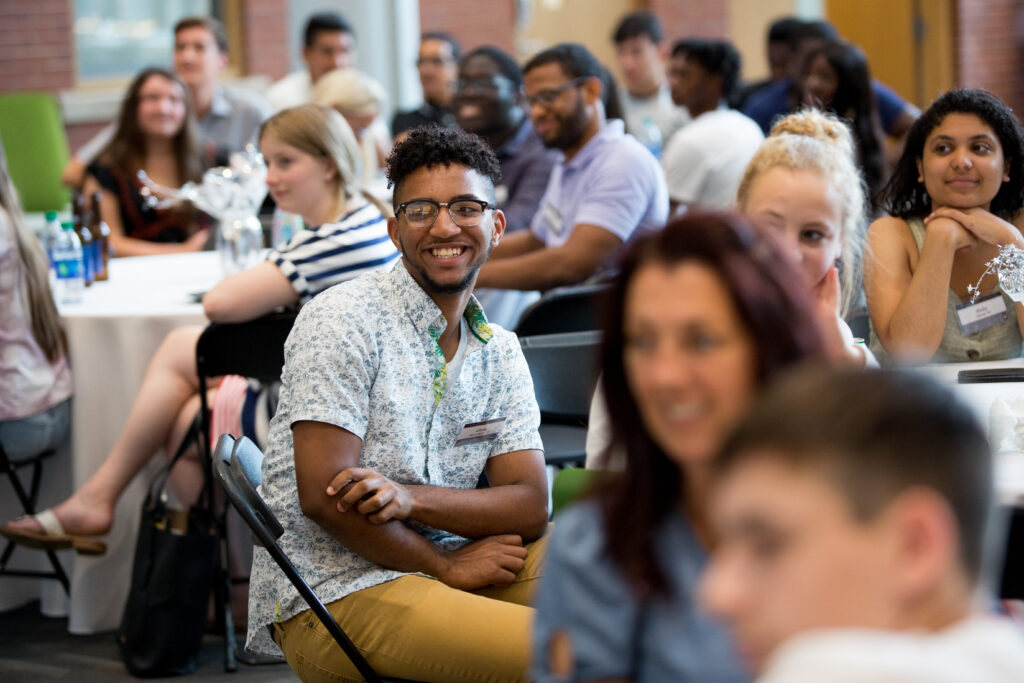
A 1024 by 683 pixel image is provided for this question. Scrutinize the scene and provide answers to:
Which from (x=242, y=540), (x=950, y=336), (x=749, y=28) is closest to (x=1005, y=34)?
(x=749, y=28)

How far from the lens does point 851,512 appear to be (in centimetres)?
72

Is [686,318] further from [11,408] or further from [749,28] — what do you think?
[749,28]

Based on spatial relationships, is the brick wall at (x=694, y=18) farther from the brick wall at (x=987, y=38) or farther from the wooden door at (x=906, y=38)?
the brick wall at (x=987, y=38)

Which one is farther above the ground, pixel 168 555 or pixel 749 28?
pixel 749 28

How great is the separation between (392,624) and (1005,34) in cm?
873

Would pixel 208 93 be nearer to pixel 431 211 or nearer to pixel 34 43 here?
pixel 34 43

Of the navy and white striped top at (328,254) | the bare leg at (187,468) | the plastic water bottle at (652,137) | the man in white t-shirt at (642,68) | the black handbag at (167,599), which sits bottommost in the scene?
the black handbag at (167,599)

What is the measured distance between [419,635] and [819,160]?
1.15 m

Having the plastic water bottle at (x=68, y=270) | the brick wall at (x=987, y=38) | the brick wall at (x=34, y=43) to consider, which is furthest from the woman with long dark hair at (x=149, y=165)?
the brick wall at (x=987, y=38)

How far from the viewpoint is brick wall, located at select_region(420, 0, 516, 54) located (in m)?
8.68

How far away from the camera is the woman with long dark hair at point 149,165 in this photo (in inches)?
176

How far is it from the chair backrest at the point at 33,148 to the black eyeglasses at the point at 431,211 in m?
5.40

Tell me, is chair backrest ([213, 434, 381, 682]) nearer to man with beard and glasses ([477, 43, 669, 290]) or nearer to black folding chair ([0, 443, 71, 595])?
black folding chair ([0, 443, 71, 595])

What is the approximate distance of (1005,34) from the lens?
8.95 m
